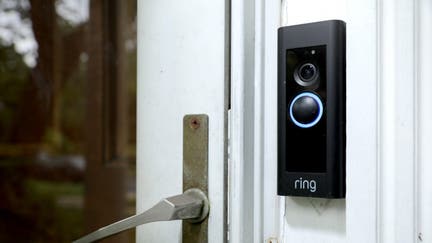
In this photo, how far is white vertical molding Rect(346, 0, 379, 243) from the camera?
1.40ft

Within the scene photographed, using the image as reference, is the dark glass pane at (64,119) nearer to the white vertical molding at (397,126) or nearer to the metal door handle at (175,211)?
the metal door handle at (175,211)

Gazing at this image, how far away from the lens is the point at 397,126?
1.37ft

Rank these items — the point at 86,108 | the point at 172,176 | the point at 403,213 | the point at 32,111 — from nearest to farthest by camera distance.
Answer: the point at 403,213
the point at 172,176
the point at 32,111
the point at 86,108

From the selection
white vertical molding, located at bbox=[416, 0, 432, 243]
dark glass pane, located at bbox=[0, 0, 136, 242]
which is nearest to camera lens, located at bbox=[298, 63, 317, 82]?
white vertical molding, located at bbox=[416, 0, 432, 243]

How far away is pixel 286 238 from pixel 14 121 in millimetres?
962

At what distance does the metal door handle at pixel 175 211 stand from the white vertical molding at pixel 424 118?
9.4 inches

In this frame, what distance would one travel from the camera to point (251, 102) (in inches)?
19.8

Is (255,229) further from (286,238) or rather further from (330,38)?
(330,38)

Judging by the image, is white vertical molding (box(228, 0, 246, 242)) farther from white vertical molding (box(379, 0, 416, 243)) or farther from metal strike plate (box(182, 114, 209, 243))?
white vertical molding (box(379, 0, 416, 243))

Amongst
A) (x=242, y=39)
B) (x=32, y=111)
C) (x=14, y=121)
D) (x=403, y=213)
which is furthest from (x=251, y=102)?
(x=14, y=121)

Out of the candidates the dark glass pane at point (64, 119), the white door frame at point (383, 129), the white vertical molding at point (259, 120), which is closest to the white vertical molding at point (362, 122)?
the white door frame at point (383, 129)

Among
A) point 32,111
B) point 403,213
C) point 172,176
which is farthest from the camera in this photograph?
point 32,111

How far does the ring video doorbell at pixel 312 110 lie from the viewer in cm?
44

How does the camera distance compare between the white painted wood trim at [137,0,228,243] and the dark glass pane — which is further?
the dark glass pane
